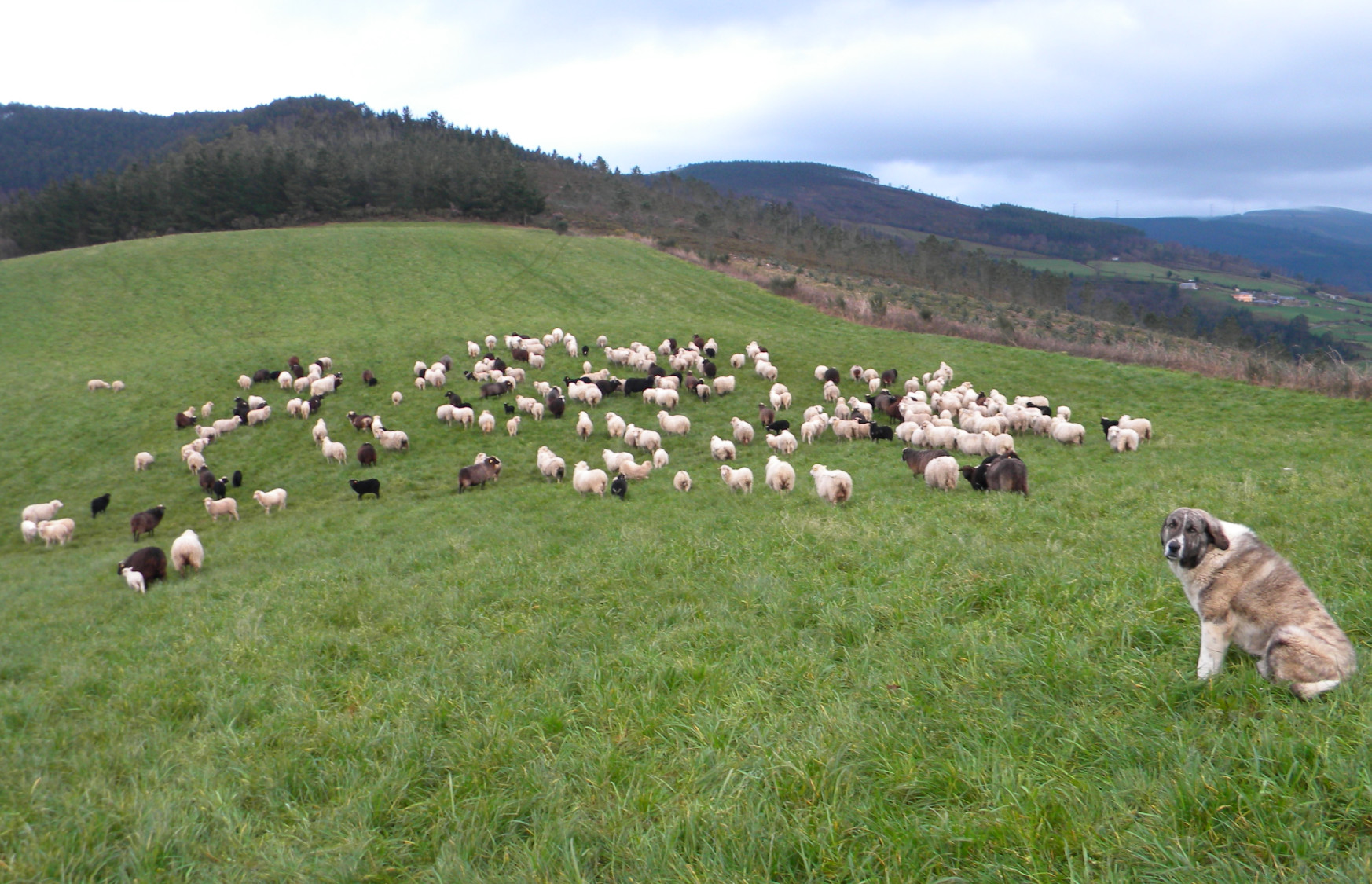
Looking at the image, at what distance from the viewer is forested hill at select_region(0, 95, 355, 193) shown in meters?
146

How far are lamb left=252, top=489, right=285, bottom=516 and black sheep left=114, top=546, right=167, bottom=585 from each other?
528cm

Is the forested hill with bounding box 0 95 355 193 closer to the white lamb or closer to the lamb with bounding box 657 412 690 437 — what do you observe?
the lamb with bounding box 657 412 690 437

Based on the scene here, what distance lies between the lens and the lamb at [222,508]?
18.4m

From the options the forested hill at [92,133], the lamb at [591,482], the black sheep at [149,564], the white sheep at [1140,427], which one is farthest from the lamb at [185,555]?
the forested hill at [92,133]

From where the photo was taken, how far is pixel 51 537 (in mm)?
18062

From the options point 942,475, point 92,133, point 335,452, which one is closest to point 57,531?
point 335,452

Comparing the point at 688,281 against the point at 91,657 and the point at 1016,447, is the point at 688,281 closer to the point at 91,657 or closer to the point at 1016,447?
the point at 1016,447

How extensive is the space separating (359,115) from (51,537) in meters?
151

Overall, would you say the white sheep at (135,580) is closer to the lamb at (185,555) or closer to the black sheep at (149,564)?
the black sheep at (149,564)

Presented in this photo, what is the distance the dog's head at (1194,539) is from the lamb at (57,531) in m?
23.8

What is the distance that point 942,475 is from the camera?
14.7 meters

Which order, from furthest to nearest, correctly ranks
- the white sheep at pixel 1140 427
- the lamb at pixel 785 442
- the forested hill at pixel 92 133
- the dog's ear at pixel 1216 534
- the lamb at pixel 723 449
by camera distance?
the forested hill at pixel 92 133
the lamb at pixel 785 442
the white sheep at pixel 1140 427
the lamb at pixel 723 449
the dog's ear at pixel 1216 534

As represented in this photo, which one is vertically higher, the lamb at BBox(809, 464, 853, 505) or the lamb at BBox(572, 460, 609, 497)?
the lamb at BBox(809, 464, 853, 505)

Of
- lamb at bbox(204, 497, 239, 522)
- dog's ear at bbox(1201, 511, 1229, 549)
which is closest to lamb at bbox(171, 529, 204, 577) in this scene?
lamb at bbox(204, 497, 239, 522)
